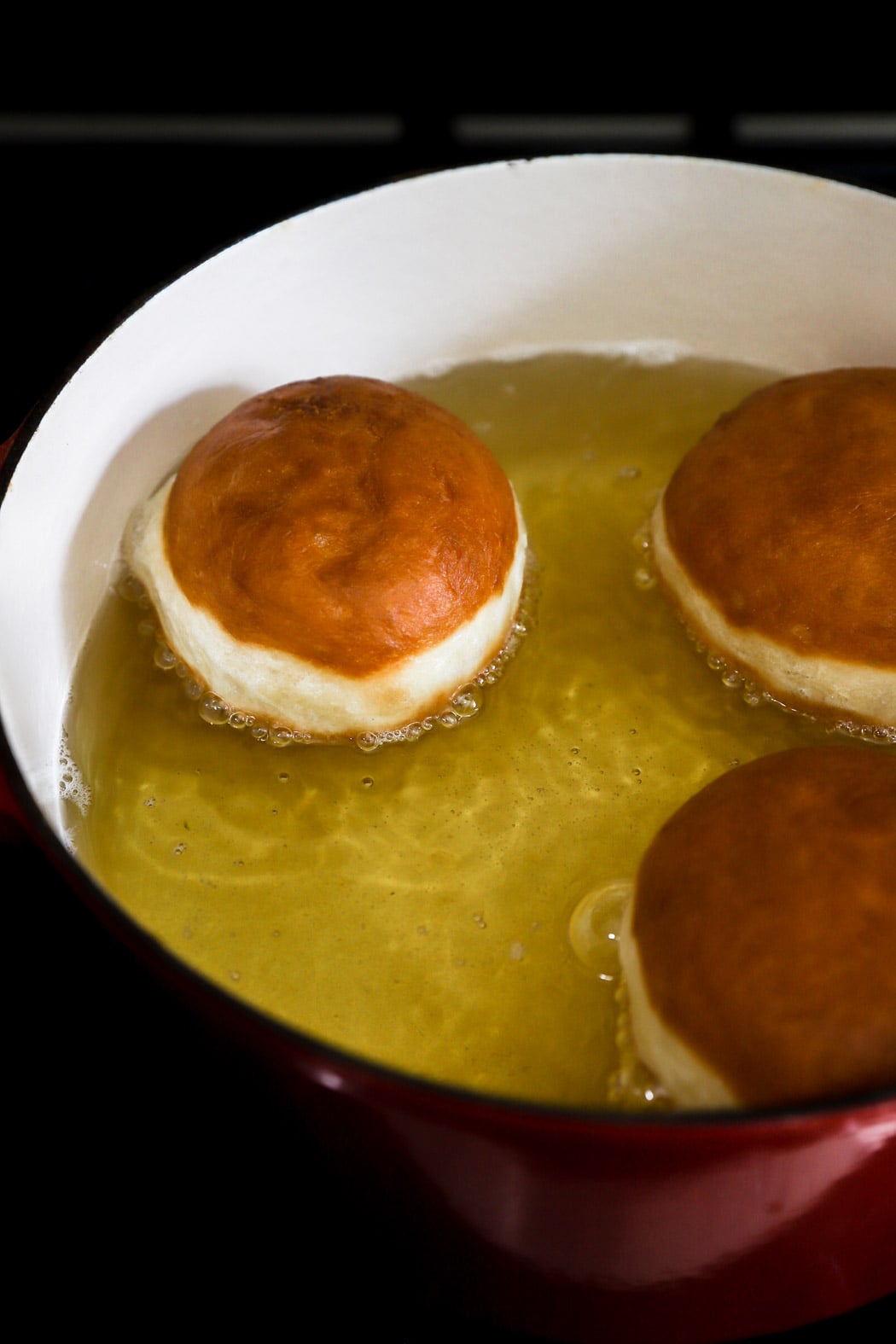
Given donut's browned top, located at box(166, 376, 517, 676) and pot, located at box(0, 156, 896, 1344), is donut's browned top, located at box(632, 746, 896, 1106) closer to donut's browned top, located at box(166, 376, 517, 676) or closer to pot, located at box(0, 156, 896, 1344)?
pot, located at box(0, 156, 896, 1344)

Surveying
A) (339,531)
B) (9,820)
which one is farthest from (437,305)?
(9,820)

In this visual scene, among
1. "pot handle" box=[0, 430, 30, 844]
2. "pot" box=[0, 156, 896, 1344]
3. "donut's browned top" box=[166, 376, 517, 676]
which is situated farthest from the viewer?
"donut's browned top" box=[166, 376, 517, 676]

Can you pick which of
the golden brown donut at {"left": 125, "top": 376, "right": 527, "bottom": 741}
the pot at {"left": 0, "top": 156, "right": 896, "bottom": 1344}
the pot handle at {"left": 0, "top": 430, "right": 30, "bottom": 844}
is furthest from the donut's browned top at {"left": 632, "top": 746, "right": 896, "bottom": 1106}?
the pot handle at {"left": 0, "top": 430, "right": 30, "bottom": 844}

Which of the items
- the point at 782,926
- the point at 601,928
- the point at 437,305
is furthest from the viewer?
the point at 437,305

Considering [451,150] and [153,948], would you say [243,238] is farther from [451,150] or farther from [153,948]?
[153,948]

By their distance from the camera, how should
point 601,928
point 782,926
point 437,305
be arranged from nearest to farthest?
point 782,926 < point 601,928 < point 437,305

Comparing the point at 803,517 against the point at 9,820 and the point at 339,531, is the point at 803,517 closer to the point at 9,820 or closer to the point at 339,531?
the point at 339,531

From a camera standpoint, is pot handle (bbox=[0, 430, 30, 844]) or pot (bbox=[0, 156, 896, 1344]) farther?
pot handle (bbox=[0, 430, 30, 844])
